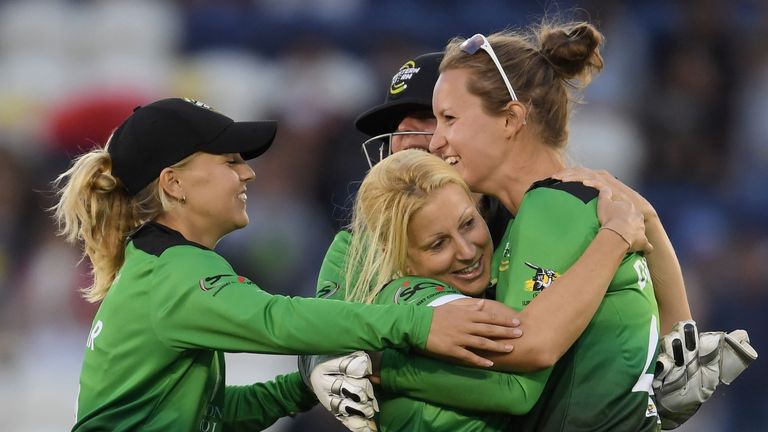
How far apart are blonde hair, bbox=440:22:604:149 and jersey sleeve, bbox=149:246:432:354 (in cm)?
75

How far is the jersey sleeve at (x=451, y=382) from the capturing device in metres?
2.90

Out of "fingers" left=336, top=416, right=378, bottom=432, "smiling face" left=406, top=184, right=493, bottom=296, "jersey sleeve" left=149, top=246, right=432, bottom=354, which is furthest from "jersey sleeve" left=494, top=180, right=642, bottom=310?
"fingers" left=336, top=416, right=378, bottom=432

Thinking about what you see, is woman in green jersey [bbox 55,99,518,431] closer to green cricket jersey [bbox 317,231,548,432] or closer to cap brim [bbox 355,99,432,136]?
green cricket jersey [bbox 317,231,548,432]

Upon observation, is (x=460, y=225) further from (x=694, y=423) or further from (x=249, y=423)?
(x=694, y=423)

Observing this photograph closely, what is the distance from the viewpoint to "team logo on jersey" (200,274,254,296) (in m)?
3.04

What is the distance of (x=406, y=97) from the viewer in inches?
155

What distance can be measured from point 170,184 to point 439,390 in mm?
1027

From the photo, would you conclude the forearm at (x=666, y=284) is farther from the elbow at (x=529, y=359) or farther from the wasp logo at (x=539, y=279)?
the elbow at (x=529, y=359)

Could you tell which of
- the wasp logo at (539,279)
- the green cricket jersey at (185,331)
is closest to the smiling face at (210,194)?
the green cricket jersey at (185,331)

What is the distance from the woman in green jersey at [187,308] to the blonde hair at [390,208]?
23 centimetres

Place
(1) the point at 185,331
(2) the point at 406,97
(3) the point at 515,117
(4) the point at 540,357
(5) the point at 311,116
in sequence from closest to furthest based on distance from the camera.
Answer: (4) the point at 540,357
(1) the point at 185,331
(3) the point at 515,117
(2) the point at 406,97
(5) the point at 311,116

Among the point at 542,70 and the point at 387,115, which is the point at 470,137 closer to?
the point at 542,70

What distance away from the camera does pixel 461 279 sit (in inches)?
125

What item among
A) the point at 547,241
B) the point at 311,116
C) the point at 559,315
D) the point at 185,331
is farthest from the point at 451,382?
the point at 311,116
